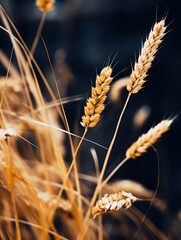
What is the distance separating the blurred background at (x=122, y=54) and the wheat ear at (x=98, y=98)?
1.23m

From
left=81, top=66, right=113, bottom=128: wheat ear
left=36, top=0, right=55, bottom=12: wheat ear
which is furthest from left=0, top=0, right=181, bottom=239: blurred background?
left=81, top=66, right=113, bottom=128: wheat ear

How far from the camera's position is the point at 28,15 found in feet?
6.85

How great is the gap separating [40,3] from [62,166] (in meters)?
0.25

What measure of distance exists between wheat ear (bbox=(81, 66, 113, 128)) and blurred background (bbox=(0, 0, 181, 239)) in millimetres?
1226

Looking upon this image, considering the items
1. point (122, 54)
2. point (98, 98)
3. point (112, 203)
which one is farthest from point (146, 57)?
point (122, 54)

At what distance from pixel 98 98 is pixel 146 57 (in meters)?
0.08

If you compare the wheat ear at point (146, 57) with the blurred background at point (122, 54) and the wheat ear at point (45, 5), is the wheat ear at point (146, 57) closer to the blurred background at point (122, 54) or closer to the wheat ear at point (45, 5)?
the wheat ear at point (45, 5)

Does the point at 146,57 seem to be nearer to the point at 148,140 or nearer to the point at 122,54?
the point at 148,140

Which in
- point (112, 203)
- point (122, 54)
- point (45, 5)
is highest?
point (122, 54)

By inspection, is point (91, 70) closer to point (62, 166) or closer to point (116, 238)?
point (116, 238)

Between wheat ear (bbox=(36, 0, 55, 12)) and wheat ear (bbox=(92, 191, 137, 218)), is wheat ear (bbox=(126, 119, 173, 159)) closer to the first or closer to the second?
wheat ear (bbox=(92, 191, 137, 218))

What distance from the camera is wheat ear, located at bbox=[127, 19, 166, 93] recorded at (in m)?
0.58

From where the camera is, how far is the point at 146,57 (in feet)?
1.94

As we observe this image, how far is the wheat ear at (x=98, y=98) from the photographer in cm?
57
